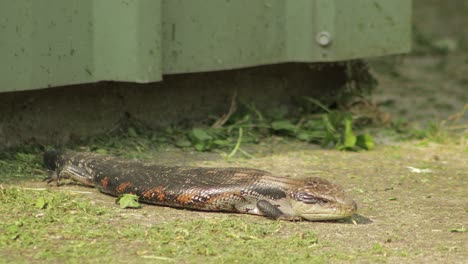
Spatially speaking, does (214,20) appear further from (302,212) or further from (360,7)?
(302,212)

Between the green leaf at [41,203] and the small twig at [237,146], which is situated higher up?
the small twig at [237,146]

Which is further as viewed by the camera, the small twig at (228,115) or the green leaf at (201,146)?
the small twig at (228,115)

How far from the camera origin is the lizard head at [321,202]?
5.32 metres

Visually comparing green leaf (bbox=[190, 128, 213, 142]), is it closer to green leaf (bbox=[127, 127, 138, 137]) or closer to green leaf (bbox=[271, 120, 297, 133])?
green leaf (bbox=[127, 127, 138, 137])

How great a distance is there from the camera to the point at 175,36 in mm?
7141

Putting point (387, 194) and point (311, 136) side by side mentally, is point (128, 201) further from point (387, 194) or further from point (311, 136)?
point (311, 136)

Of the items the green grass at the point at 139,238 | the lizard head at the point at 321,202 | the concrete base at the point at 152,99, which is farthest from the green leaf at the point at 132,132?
the lizard head at the point at 321,202

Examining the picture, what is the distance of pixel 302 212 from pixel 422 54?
8277mm

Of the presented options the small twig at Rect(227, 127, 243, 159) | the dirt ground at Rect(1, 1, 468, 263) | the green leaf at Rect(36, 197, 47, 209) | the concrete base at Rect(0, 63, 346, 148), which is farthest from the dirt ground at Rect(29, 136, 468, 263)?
the concrete base at Rect(0, 63, 346, 148)

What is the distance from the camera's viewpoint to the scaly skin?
5391mm

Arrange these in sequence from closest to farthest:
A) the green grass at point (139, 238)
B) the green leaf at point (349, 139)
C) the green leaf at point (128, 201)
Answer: the green grass at point (139, 238) → the green leaf at point (128, 201) → the green leaf at point (349, 139)

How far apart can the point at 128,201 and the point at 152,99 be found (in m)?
2.07

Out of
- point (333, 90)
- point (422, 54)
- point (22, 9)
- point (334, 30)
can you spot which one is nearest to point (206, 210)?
point (22, 9)

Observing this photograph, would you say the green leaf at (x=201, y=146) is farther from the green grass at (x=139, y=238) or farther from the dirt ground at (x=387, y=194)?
the green grass at (x=139, y=238)
